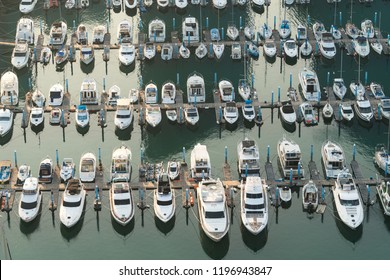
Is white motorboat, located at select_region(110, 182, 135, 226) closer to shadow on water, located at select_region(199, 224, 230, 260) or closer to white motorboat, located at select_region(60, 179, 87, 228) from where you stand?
white motorboat, located at select_region(60, 179, 87, 228)

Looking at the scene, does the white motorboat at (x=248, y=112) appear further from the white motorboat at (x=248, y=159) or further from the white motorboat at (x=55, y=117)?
the white motorboat at (x=55, y=117)

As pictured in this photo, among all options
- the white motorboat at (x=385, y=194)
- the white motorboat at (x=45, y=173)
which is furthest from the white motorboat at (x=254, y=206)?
the white motorboat at (x=45, y=173)

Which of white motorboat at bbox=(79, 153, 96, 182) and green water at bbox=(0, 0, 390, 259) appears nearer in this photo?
green water at bbox=(0, 0, 390, 259)

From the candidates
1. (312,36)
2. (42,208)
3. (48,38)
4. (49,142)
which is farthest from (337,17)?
(42,208)

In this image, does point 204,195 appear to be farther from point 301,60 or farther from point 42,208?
point 301,60

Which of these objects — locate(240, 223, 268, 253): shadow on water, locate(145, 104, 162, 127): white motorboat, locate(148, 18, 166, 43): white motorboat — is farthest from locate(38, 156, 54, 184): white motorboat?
locate(148, 18, 166, 43): white motorboat

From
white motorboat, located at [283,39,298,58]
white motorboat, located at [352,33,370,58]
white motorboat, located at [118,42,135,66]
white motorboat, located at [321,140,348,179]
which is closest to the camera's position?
white motorboat, located at [321,140,348,179]

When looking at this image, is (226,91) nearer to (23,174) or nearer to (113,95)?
(113,95)
